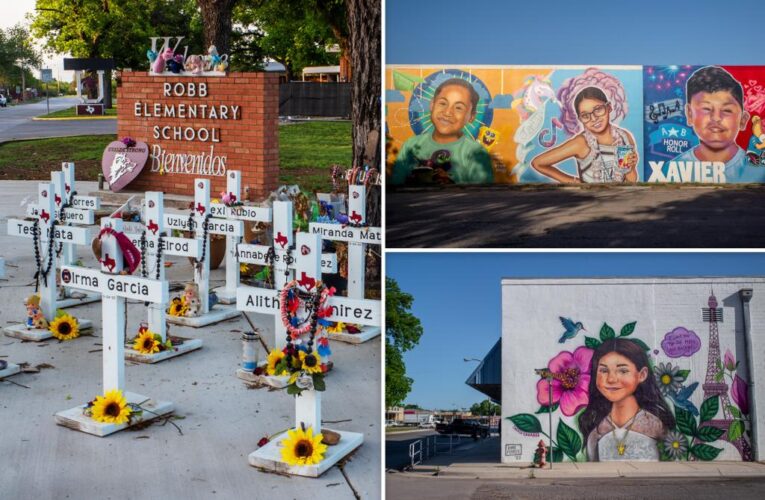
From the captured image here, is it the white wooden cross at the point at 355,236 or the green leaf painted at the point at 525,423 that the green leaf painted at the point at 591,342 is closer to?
the green leaf painted at the point at 525,423

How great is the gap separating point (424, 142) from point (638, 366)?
41.2ft

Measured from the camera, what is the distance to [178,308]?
7.06m

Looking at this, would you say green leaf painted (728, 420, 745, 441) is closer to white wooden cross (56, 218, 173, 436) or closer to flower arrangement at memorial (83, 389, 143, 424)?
white wooden cross (56, 218, 173, 436)

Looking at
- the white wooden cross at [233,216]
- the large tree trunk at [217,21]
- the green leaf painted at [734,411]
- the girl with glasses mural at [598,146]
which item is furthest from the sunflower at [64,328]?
the girl with glasses mural at [598,146]

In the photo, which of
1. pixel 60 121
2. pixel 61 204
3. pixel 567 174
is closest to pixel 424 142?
pixel 567 174

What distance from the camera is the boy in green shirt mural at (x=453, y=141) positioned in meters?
14.7

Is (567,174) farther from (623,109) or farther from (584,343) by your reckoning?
(584,343)

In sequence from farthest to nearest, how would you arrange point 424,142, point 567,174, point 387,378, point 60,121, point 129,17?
point 129,17, point 60,121, point 567,174, point 424,142, point 387,378

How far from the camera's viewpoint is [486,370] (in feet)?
6.19

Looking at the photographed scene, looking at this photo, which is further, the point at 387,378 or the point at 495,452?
the point at 495,452

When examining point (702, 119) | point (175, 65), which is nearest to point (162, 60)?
point (175, 65)

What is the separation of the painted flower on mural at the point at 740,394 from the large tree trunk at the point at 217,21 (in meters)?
15.0

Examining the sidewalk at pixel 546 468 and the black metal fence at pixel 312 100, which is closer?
the sidewalk at pixel 546 468

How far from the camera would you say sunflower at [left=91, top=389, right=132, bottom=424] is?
4.69 m
